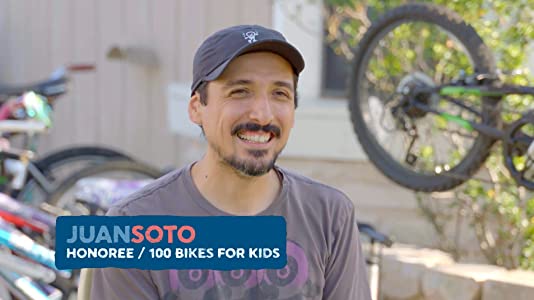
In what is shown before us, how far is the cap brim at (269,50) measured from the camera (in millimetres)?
2078

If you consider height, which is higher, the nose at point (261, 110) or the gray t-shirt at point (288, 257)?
the nose at point (261, 110)

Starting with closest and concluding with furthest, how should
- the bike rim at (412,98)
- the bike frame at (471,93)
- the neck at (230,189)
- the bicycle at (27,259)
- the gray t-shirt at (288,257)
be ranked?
1. the gray t-shirt at (288,257)
2. the neck at (230,189)
3. the bicycle at (27,259)
4. the bike frame at (471,93)
5. the bike rim at (412,98)

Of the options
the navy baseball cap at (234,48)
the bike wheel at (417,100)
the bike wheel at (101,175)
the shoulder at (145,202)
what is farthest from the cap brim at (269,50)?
the bike wheel at (101,175)

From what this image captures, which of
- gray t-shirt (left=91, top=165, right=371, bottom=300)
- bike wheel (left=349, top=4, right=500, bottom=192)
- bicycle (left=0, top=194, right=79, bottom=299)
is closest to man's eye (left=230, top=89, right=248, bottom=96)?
gray t-shirt (left=91, top=165, right=371, bottom=300)

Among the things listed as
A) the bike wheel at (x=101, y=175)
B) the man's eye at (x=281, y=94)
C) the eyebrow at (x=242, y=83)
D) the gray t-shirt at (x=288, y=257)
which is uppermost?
the eyebrow at (x=242, y=83)

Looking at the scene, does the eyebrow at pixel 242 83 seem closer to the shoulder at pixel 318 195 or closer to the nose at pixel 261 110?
the nose at pixel 261 110

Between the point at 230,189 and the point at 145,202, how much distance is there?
18 centimetres

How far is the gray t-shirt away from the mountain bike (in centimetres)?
150

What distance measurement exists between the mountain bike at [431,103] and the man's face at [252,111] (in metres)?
1.66

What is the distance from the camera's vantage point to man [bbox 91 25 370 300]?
2.08 meters

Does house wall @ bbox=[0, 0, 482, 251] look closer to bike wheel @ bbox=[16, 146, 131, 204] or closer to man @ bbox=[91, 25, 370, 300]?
bike wheel @ bbox=[16, 146, 131, 204]

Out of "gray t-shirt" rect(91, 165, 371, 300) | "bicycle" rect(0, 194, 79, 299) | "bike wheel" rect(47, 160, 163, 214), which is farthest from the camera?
"bike wheel" rect(47, 160, 163, 214)

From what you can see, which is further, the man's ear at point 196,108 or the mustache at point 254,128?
the man's ear at point 196,108

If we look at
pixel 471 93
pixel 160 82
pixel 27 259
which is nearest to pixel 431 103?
pixel 471 93
